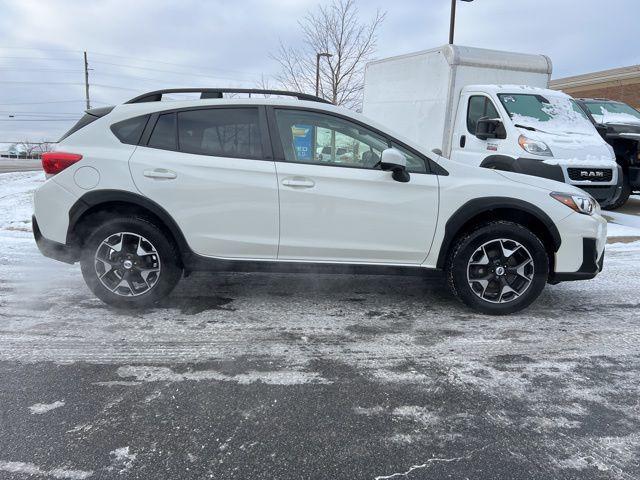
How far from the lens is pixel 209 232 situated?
388 centimetres

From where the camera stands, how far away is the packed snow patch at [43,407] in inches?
99.5

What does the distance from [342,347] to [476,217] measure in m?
1.62

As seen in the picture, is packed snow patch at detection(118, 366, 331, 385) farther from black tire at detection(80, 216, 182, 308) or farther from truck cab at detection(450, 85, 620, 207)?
truck cab at detection(450, 85, 620, 207)

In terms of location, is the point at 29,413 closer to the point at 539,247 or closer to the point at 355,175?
the point at 355,175

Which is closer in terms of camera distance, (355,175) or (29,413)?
(29,413)

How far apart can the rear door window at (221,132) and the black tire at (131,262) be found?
76 centimetres

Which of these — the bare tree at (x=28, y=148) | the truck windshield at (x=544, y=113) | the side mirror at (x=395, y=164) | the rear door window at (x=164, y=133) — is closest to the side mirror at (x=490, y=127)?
the truck windshield at (x=544, y=113)

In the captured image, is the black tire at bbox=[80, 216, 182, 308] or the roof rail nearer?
the black tire at bbox=[80, 216, 182, 308]

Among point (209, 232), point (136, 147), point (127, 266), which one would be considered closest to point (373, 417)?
point (209, 232)

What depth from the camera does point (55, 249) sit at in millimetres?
3891

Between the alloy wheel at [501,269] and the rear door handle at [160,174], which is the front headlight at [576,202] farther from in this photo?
the rear door handle at [160,174]

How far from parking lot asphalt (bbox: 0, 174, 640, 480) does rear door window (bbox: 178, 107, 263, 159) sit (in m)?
1.34

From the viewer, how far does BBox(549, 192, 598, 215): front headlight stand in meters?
3.95

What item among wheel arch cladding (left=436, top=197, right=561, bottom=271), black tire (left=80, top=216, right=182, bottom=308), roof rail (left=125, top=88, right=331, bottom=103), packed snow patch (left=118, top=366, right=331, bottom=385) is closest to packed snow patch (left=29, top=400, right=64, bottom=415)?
packed snow patch (left=118, top=366, right=331, bottom=385)
